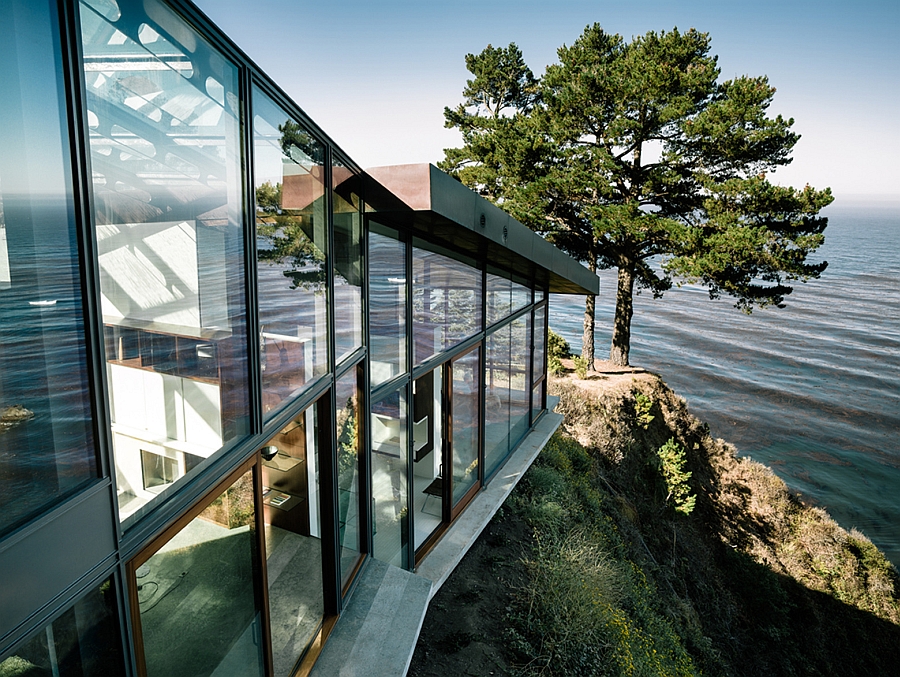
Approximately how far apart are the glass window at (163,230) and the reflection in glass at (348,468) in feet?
5.58

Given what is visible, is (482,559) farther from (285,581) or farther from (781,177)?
(781,177)

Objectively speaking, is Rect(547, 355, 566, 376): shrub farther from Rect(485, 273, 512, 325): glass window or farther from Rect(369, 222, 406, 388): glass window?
Rect(369, 222, 406, 388): glass window

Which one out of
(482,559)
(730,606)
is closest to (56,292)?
(482,559)

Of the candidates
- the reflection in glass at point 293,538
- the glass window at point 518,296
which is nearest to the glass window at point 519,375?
the glass window at point 518,296

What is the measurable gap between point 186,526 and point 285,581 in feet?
4.57

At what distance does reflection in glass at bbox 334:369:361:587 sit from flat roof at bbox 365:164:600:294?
1313mm

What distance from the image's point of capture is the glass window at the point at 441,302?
5355mm

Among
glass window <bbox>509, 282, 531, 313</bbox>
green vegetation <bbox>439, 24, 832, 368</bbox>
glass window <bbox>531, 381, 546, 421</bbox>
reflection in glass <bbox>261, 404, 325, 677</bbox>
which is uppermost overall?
green vegetation <bbox>439, 24, 832, 368</bbox>

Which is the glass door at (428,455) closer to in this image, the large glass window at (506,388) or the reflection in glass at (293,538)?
the large glass window at (506,388)

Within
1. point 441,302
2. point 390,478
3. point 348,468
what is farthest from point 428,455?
point 348,468

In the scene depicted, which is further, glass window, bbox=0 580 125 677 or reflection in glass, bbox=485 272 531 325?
reflection in glass, bbox=485 272 531 325

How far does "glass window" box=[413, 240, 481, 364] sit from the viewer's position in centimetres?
536

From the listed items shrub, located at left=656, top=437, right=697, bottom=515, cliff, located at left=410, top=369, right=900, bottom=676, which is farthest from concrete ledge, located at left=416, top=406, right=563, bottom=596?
shrub, located at left=656, top=437, right=697, bottom=515

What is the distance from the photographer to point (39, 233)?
1.36 metres
